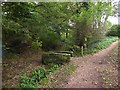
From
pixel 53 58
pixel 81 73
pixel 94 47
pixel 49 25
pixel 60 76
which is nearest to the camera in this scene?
pixel 60 76

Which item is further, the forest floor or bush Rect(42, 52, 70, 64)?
bush Rect(42, 52, 70, 64)

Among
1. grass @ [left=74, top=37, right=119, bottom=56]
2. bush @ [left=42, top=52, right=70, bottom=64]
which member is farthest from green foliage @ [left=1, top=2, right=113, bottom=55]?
bush @ [left=42, top=52, right=70, bottom=64]

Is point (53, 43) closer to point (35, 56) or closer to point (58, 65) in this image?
point (35, 56)

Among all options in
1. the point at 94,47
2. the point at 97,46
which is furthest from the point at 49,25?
the point at 97,46

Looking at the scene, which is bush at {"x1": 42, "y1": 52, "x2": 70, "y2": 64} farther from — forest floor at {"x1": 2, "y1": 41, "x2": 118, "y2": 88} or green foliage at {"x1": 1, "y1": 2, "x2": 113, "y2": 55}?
green foliage at {"x1": 1, "y1": 2, "x2": 113, "y2": 55}

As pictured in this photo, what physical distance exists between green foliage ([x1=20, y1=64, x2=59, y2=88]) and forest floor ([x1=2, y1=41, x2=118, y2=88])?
14 centimetres

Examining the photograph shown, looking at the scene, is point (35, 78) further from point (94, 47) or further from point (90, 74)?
point (94, 47)

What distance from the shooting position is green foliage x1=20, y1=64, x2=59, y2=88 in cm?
460

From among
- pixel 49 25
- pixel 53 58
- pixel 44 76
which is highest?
pixel 49 25

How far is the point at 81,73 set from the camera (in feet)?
17.7

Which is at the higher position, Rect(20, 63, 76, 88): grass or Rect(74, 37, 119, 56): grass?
Rect(74, 37, 119, 56): grass

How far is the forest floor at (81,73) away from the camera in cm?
454

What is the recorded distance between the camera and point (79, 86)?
4445 millimetres

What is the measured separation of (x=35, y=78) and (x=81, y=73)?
1142 mm
